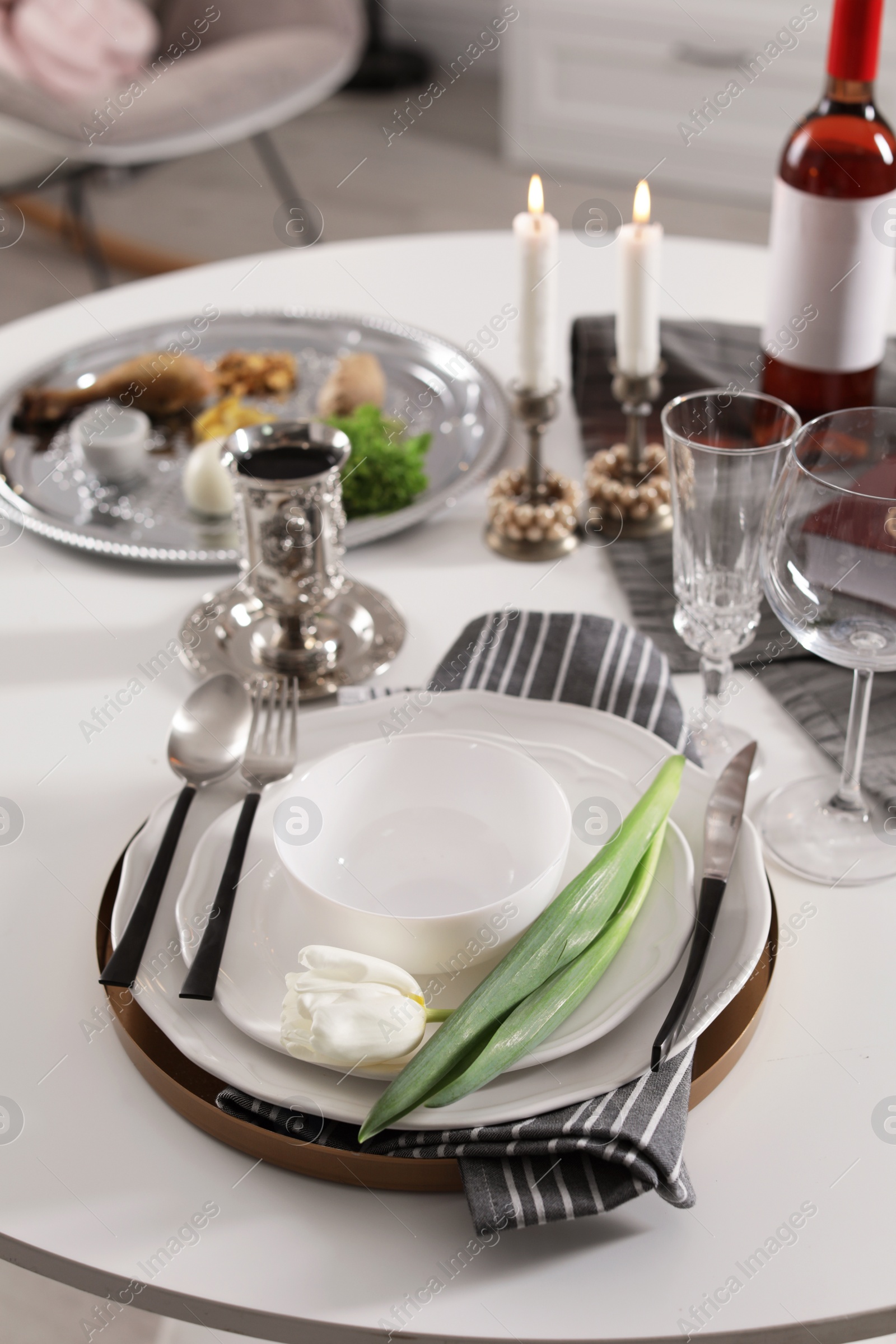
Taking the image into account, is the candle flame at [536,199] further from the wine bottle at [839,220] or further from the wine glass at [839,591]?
the wine glass at [839,591]

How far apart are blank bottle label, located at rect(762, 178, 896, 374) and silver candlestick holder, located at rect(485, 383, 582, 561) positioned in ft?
0.60

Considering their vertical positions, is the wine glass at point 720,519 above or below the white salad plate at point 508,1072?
above

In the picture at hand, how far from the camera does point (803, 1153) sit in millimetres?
527

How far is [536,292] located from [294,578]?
0.93 feet

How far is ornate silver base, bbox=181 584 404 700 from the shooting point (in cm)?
84

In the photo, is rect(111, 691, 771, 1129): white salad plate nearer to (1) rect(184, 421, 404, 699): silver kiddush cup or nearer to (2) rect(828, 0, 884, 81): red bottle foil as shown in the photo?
(1) rect(184, 421, 404, 699): silver kiddush cup

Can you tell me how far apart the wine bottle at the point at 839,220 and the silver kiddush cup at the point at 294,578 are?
36 centimetres

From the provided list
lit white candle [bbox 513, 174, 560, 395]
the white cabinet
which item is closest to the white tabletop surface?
lit white candle [bbox 513, 174, 560, 395]

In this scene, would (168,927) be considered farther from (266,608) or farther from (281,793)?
(266,608)

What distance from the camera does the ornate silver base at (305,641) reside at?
2.76 ft

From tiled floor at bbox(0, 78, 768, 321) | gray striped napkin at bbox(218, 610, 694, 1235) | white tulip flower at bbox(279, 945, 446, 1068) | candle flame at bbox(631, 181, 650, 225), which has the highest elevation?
candle flame at bbox(631, 181, 650, 225)

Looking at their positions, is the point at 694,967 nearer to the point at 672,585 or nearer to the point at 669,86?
the point at 672,585

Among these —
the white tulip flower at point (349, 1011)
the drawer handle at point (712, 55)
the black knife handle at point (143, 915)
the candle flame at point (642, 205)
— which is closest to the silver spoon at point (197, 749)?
the black knife handle at point (143, 915)

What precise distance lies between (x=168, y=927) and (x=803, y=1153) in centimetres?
31
